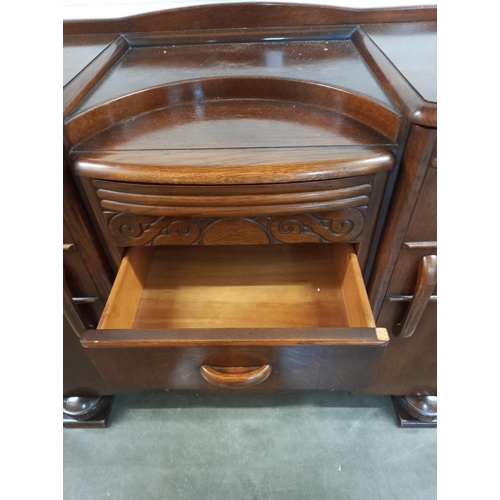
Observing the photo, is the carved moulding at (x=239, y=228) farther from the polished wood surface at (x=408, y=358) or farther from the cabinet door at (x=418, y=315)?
the polished wood surface at (x=408, y=358)

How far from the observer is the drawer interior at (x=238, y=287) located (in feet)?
1.99

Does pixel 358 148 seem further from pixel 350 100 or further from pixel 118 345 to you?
pixel 118 345

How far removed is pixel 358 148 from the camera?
0.46m

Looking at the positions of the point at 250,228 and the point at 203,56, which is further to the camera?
the point at 203,56

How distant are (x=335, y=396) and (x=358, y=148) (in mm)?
606

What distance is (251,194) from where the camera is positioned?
465 millimetres

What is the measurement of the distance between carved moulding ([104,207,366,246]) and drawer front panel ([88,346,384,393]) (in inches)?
5.7

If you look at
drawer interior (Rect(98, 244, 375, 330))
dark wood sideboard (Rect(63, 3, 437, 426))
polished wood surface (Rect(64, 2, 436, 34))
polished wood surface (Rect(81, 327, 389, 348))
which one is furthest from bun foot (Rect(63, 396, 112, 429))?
polished wood surface (Rect(64, 2, 436, 34))

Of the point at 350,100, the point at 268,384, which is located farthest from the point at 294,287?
the point at 350,100

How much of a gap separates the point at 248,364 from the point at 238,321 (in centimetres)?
15

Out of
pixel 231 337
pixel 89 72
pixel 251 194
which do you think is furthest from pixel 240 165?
pixel 89 72

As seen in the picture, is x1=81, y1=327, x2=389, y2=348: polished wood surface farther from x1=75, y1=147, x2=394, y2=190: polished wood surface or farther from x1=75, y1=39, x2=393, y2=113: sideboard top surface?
x1=75, y1=39, x2=393, y2=113: sideboard top surface

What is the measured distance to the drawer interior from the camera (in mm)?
607

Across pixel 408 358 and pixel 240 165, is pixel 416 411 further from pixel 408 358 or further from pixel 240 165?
pixel 240 165
